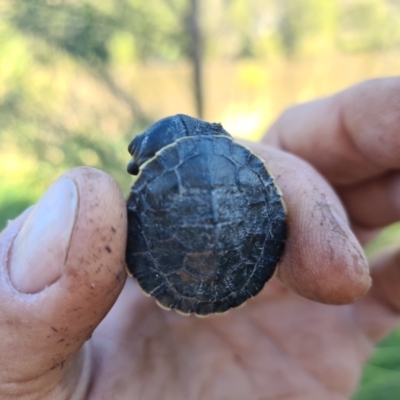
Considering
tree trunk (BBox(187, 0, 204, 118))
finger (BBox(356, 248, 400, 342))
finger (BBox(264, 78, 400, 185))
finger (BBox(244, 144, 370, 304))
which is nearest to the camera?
finger (BBox(244, 144, 370, 304))

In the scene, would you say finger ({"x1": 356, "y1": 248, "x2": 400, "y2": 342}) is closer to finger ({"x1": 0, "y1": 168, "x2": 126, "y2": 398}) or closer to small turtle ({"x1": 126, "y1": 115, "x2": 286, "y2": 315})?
small turtle ({"x1": 126, "y1": 115, "x2": 286, "y2": 315})

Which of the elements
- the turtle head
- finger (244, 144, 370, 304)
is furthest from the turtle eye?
finger (244, 144, 370, 304)

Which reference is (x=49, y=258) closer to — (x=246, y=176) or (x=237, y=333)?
(x=246, y=176)

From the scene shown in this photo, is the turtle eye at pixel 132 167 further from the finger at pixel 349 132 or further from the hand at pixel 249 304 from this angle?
the finger at pixel 349 132

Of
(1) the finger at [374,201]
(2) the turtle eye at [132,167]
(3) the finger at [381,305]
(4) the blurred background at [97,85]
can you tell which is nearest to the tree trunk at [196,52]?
(4) the blurred background at [97,85]

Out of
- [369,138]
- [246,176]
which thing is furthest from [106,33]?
[246,176]

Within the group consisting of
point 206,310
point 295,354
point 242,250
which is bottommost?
point 295,354
